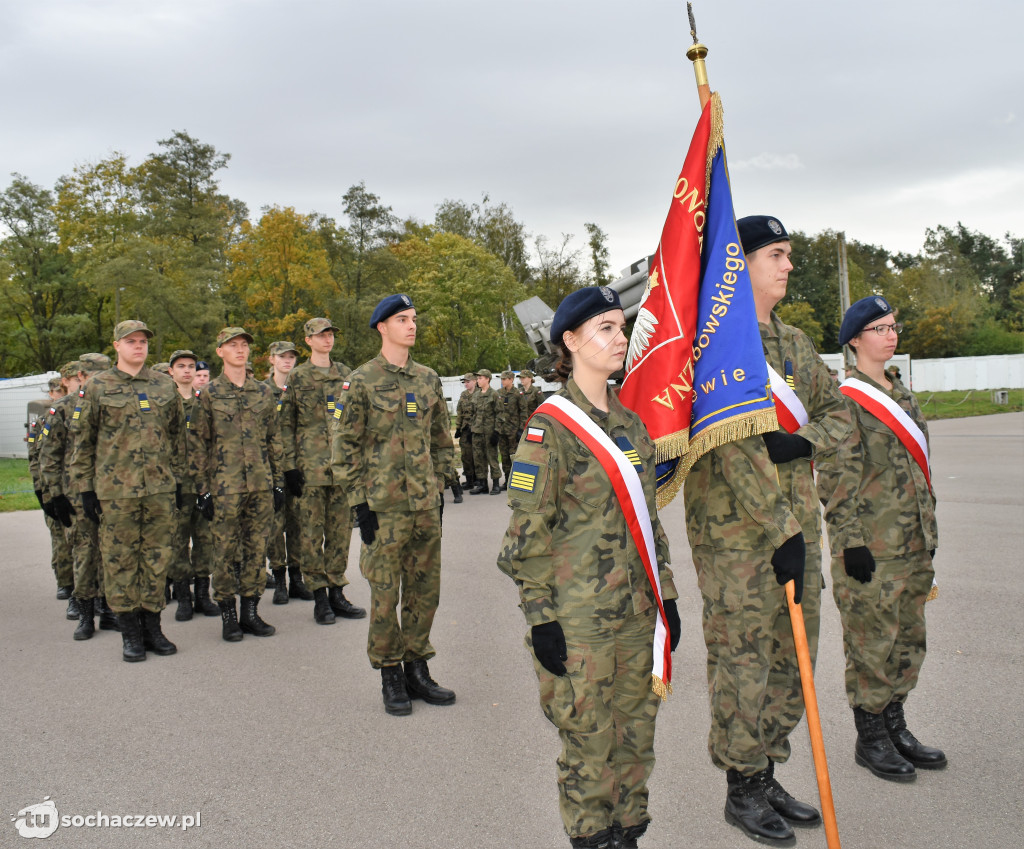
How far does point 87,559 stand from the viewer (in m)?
6.61

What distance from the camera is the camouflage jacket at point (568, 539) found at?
2730 mm

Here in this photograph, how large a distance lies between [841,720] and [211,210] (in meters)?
46.9

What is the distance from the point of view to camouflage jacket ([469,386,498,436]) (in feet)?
50.3

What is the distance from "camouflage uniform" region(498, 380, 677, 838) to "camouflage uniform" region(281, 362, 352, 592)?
14.4ft

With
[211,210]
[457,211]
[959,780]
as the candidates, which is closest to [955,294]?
[457,211]

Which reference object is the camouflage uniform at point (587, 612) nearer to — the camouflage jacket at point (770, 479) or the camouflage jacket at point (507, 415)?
the camouflage jacket at point (770, 479)

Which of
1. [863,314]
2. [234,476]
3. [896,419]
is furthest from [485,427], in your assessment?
[896,419]

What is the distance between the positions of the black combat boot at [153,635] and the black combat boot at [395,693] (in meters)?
2.12

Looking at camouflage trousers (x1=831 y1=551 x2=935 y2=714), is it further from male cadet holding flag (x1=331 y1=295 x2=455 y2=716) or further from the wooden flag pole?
male cadet holding flag (x1=331 y1=295 x2=455 y2=716)

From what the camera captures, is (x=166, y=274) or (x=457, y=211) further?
(x=457, y=211)

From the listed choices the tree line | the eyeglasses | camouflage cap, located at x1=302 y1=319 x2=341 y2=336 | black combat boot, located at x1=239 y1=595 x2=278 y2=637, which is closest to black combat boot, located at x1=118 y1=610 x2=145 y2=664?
black combat boot, located at x1=239 y1=595 x2=278 y2=637

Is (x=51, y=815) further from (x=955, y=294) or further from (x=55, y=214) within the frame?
(x=955, y=294)

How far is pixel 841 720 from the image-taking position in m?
4.23

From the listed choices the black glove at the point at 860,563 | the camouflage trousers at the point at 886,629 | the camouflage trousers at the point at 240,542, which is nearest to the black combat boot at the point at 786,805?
the camouflage trousers at the point at 886,629
